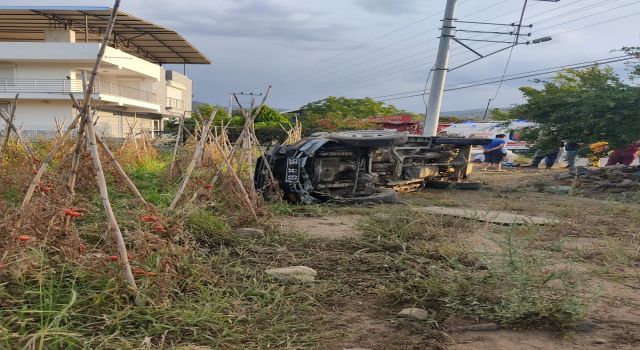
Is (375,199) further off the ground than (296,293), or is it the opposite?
(375,199)

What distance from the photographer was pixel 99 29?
38.6 metres

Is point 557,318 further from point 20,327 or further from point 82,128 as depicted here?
point 82,128

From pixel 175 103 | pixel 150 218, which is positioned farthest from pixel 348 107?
pixel 150 218

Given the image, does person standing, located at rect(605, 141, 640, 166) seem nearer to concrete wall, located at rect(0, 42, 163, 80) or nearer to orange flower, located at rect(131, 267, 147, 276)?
orange flower, located at rect(131, 267, 147, 276)

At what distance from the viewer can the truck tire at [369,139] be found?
8.71 metres

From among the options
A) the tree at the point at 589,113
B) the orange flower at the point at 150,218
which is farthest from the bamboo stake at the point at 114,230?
the tree at the point at 589,113

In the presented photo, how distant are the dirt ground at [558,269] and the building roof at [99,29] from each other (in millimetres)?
27571

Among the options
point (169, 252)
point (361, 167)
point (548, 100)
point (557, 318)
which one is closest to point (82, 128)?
point (169, 252)

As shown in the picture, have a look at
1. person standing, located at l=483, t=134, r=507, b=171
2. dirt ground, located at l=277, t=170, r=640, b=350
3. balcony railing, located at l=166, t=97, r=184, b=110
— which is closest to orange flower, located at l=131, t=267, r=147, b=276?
dirt ground, located at l=277, t=170, r=640, b=350

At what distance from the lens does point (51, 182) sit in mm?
4648

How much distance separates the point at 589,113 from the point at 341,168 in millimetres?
7458

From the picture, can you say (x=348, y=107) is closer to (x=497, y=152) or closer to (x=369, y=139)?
(x=497, y=152)

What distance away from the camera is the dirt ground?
10.3 feet

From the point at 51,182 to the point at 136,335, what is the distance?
239cm
